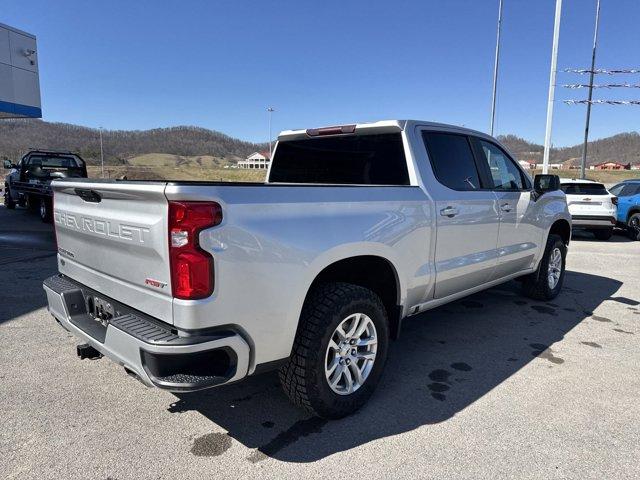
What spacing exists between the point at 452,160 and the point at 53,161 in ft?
45.6

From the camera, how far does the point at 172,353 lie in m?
2.20

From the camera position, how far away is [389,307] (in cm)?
347

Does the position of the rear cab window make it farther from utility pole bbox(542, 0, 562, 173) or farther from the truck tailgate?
utility pole bbox(542, 0, 562, 173)

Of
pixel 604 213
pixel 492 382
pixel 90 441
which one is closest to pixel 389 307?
pixel 492 382

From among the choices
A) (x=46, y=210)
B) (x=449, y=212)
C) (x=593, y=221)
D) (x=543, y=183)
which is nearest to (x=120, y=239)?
(x=449, y=212)

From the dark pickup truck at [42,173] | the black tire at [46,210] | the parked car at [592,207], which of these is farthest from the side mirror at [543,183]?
the black tire at [46,210]

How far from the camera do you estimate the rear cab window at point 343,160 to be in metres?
3.80

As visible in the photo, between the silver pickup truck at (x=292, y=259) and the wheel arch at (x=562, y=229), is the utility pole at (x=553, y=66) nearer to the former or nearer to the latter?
the wheel arch at (x=562, y=229)

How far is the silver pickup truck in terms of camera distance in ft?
7.38

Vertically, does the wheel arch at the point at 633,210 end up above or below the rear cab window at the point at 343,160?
below

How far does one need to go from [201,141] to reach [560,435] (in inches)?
5182

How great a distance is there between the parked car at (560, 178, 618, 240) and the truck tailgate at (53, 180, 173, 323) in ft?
36.9

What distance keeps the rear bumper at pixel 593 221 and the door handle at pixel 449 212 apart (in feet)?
29.8

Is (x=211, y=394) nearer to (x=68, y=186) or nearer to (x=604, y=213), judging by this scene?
(x=68, y=186)
